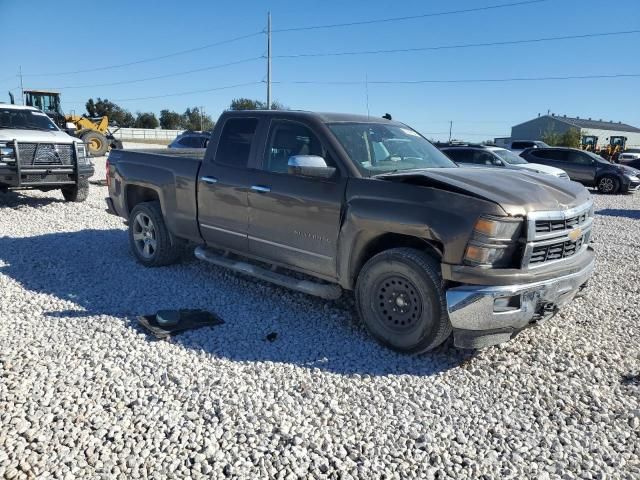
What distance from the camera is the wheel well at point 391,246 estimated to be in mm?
3914

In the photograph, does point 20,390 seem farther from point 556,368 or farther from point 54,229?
point 54,229

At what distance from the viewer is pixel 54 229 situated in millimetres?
8766

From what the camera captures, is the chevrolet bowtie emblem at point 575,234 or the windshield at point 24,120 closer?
the chevrolet bowtie emblem at point 575,234

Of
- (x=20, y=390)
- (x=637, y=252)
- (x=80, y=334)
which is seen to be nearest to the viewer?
(x=20, y=390)

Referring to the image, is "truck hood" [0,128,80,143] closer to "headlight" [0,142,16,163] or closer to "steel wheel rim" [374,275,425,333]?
"headlight" [0,142,16,163]

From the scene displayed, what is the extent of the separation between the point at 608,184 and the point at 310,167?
18.3 meters

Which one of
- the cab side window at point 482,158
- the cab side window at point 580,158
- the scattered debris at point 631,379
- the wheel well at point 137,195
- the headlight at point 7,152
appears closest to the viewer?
the scattered debris at point 631,379

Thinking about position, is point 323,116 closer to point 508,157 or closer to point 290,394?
point 290,394

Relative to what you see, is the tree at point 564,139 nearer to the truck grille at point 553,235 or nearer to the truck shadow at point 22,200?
the truck shadow at point 22,200

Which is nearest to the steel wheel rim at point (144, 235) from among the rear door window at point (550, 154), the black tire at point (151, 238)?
the black tire at point (151, 238)

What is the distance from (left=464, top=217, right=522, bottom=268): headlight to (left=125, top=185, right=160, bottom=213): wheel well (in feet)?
14.9

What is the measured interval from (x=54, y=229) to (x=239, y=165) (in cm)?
516

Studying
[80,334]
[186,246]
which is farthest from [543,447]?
[186,246]

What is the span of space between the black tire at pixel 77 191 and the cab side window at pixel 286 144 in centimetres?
729
